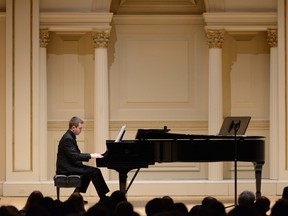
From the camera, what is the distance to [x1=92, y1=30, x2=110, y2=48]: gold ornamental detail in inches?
472

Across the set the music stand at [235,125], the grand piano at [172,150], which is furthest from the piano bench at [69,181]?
the music stand at [235,125]

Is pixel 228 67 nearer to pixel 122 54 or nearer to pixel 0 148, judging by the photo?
pixel 122 54

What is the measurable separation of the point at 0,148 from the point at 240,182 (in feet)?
12.6

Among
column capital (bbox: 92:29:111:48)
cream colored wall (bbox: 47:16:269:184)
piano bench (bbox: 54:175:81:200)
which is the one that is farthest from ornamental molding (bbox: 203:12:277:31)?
piano bench (bbox: 54:175:81:200)

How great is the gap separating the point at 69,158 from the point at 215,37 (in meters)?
3.43

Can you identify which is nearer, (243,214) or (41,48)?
(243,214)

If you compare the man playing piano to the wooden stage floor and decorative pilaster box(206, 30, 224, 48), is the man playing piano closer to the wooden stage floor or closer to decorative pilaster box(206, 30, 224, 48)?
the wooden stage floor

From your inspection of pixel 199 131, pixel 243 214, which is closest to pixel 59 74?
pixel 199 131

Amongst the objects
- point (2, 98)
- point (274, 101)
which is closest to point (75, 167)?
point (2, 98)

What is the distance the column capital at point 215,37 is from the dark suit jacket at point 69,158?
3.19m

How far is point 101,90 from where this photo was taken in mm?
12031

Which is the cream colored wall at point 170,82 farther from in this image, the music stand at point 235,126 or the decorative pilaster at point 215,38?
the music stand at point 235,126

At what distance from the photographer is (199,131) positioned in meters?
12.5

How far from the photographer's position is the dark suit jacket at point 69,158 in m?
9.93
